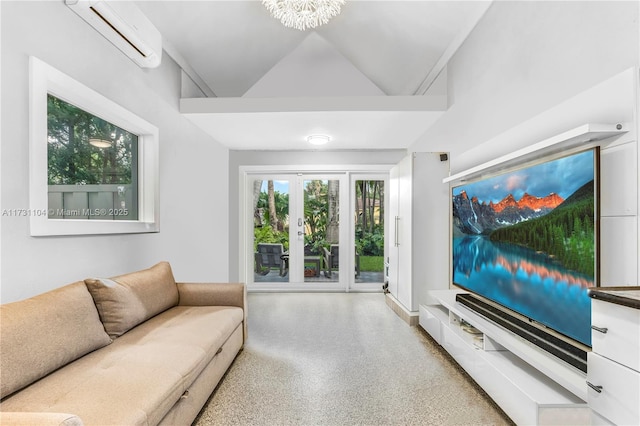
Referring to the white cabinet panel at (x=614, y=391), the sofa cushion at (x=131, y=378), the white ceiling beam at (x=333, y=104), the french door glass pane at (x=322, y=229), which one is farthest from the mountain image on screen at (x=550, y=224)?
the french door glass pane at (x=322, y=229)

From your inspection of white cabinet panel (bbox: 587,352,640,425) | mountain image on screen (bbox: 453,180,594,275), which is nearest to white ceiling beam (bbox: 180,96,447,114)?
mountain image on screen (bbox: 453,180,594,275)

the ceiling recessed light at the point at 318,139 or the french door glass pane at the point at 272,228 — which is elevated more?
the ceiling recessed light at the point at 318,139

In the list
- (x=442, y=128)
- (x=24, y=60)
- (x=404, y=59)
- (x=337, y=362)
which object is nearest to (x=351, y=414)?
(x=337, y=362)

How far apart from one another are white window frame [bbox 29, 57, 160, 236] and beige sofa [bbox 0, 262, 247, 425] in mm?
367

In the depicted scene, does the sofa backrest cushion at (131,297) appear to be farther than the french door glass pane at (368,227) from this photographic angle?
No

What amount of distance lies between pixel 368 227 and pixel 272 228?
5.39 feet

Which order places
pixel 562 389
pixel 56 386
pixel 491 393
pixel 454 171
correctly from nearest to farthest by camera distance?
pixel 56 386
pixel 562 389
pixel 491 393
pixel 454 171

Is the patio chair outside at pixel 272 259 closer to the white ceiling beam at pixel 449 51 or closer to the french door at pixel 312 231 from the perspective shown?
the french door at pixel 312 231

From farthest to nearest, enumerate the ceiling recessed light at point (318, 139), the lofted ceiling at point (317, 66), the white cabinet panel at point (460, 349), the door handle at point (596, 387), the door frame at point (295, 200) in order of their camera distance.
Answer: the door frame at point (295, 200), the ceiling recessed light at point (318, 139), the lofted ceiling at point (317, 66), the white cabinet panel at point (460, 349), the door handle at point (596, 387)

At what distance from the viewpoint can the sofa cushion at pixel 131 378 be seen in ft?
3.94

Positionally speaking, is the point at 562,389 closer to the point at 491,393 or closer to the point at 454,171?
the point at 491,393

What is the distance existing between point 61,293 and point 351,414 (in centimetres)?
174

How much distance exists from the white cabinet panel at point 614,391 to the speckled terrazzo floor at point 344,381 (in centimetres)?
84

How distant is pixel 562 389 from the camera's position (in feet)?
5.16
